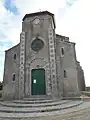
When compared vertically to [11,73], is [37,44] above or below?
→ above

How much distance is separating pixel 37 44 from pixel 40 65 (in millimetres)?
2641

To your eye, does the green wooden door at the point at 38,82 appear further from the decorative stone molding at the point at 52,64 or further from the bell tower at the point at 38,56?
the decorative stone molding at the point at 52,64

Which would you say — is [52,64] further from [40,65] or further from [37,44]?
[37,44]

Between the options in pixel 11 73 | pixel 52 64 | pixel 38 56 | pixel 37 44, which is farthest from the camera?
pixel 11 73

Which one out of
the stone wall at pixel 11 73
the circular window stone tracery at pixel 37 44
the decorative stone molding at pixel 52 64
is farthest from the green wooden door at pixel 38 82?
the circular window stone tracery at pixel 37 44

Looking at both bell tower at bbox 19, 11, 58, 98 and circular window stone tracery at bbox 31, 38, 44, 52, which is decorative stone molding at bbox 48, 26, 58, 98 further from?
circular window stone tracery at bbox 31, 38, 44, 52

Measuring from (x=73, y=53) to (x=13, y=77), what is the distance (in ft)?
24.9

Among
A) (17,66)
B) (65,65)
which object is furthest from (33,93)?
(65,65)

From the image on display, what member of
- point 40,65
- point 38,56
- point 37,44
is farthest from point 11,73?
point 37,44

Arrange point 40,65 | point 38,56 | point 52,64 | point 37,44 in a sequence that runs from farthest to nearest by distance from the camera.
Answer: point 37,44 < point 38,56 < point 40,65 < point 52,64

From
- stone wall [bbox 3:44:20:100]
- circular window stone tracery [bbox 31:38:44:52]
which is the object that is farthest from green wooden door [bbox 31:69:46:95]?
circular window stone tracery [bbox 31:38:44:52]

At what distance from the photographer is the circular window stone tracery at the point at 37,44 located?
15155 millimetres

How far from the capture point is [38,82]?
14.2 meters

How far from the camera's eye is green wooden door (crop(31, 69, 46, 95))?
45.3 feet
